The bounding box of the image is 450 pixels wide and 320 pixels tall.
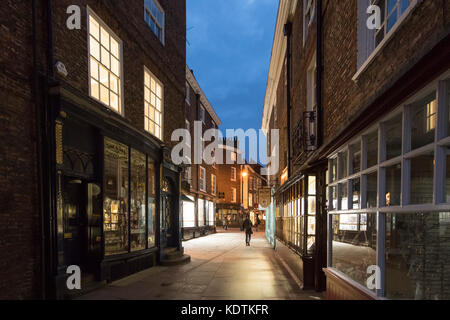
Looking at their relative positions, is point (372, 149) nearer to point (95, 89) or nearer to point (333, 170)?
point (333, 170)

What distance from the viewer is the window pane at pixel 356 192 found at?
427 centimetres

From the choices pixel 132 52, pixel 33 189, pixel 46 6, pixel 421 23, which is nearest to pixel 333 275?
pixel 421 23

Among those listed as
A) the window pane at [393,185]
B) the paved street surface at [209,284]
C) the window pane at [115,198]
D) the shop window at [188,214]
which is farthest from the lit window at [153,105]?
the shop window at [188,214]

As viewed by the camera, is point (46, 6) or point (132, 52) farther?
point (132, 52)

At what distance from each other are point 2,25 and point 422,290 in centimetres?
747

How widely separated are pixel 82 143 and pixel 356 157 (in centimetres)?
620

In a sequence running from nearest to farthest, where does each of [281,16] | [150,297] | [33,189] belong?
[33,189]
[150,297]
[281,16]

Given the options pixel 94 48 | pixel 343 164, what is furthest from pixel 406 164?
pixel 94 48

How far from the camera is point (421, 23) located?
290 centimetres

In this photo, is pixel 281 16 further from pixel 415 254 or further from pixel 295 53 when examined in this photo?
pixel 415 254

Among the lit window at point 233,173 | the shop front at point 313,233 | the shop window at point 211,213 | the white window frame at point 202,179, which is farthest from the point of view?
the lit window at point 233,173

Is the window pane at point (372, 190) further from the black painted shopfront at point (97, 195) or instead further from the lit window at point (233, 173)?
the lit window at point (233, 173)

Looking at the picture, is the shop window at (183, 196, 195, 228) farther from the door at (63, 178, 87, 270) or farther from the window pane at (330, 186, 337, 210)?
the window pane at (330, 186, 337, 210)

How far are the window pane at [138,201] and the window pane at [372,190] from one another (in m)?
7.08
